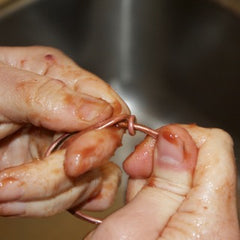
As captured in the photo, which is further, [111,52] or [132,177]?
[111,52]

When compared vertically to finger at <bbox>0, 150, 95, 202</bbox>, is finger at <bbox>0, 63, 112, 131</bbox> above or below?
above

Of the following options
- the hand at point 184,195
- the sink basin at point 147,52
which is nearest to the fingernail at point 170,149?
the hand at point 184,195

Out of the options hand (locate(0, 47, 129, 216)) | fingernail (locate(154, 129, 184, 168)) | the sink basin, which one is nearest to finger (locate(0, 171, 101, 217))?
hand (locate(0, 47, 129, 216))

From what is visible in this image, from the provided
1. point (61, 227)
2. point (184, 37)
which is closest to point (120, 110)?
point (61, 227)

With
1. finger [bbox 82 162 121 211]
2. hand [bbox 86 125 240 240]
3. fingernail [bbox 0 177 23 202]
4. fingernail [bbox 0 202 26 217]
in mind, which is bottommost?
finger [bbox 82 162 121 211]

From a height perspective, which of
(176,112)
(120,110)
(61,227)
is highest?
(120,110)

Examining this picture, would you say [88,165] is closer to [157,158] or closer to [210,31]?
[157,158]

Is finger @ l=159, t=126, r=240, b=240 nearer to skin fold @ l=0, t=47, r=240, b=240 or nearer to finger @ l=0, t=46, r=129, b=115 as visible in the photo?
skin fold @ l=0, t=47, r=240, b=240
